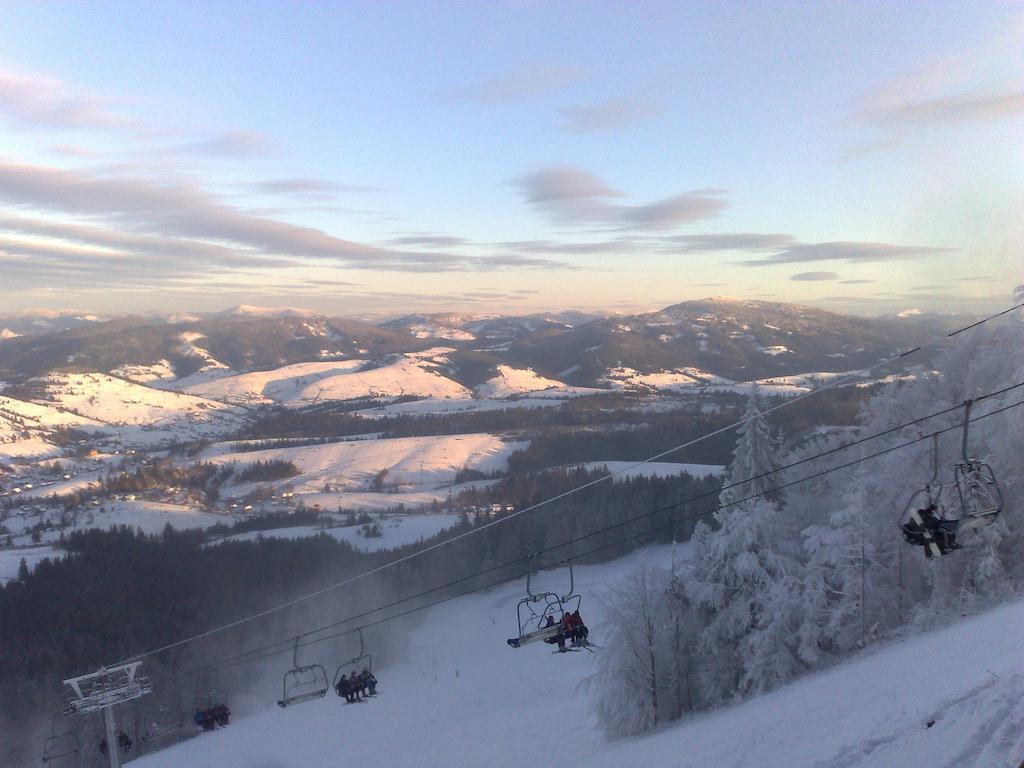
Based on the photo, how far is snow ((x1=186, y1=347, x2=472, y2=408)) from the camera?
143 metres

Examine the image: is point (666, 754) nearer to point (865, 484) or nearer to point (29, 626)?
point (865, 484)

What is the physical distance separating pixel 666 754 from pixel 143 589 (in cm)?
3578

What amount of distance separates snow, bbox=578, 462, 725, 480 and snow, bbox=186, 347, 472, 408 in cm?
7306

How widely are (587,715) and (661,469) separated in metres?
39.9

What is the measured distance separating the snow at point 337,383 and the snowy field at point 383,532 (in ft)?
258

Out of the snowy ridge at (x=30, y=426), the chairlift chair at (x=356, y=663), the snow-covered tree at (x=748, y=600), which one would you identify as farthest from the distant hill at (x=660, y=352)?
the snowy ridge at (x=30, y=426)

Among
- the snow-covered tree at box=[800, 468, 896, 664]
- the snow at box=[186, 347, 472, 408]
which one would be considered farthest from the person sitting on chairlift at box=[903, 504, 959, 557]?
the snow at box=[186, 347, 472, 408]

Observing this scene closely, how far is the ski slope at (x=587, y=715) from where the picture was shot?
32.3 ft

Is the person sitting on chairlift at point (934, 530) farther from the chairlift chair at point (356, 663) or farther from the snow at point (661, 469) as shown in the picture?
the snow at point (661, 469)

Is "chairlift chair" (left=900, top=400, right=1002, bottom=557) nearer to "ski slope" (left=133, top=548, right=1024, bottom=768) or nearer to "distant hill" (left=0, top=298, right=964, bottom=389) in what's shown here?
"ski slope" (left=133, top=548, right=1024, bottom=768)

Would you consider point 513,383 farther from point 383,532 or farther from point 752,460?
point 752,460

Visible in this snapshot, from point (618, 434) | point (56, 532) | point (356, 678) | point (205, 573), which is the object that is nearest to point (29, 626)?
point (205, 573)

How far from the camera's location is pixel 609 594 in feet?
79.3

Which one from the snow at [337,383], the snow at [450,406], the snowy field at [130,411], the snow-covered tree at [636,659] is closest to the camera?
the snow-covered tree at [636,659]
